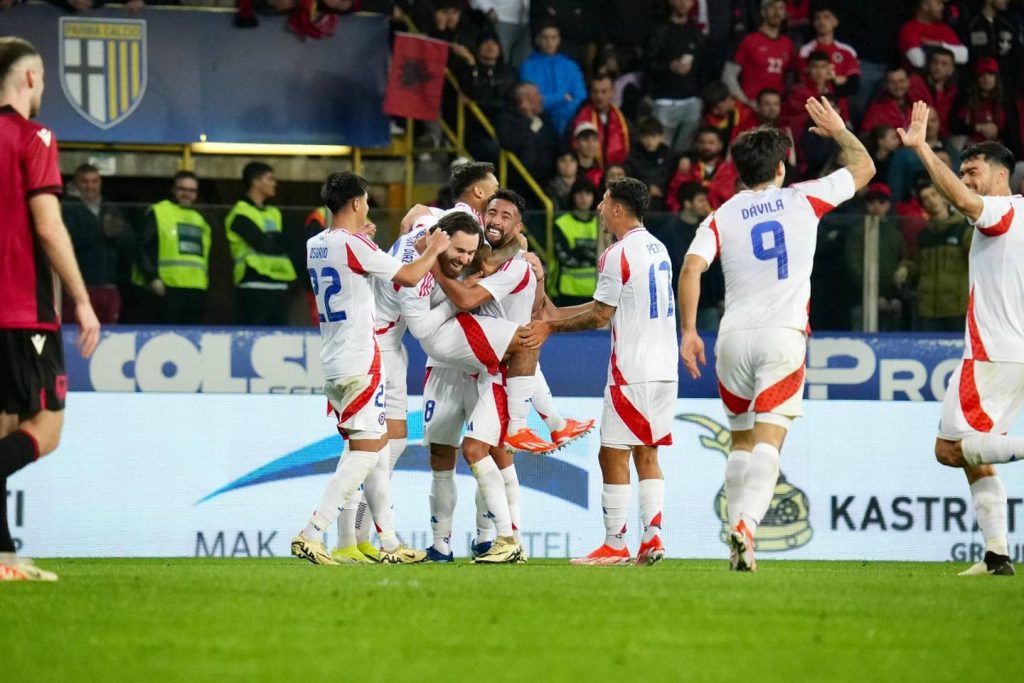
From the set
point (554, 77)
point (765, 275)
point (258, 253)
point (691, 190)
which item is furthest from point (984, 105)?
point (765, 275)

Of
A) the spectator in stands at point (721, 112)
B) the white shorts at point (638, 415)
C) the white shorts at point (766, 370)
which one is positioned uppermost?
the spectator in stands at point (721, 112)

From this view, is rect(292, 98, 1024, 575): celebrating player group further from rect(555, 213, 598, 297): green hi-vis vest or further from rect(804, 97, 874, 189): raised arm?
rect(555, 213, 598, 297): green hi-vis vest

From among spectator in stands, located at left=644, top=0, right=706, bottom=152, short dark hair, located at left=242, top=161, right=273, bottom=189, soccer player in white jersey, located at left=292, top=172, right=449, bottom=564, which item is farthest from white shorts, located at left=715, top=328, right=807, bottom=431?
spectator in stands, located at left=644, top=0, right=706, bottom=152

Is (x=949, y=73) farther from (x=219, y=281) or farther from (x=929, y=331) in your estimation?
(x=219, y=281)

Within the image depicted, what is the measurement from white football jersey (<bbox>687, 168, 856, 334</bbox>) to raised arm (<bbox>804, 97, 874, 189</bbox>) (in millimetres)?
59

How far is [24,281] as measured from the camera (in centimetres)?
722

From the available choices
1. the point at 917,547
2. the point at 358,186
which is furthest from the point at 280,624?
the point at 917,547

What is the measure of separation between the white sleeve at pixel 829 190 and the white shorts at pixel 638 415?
173cm

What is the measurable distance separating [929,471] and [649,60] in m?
7.46

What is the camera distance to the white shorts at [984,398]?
8.95 m

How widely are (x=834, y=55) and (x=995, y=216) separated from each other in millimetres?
10562

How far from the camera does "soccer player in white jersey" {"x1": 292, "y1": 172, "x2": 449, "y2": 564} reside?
31.7ft

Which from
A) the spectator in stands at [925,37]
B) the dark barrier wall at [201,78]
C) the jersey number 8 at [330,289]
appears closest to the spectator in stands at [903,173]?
the spectator in stands at [925,37]

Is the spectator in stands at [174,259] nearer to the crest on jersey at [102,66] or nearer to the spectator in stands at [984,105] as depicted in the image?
the crest on jersey at [102,66]
